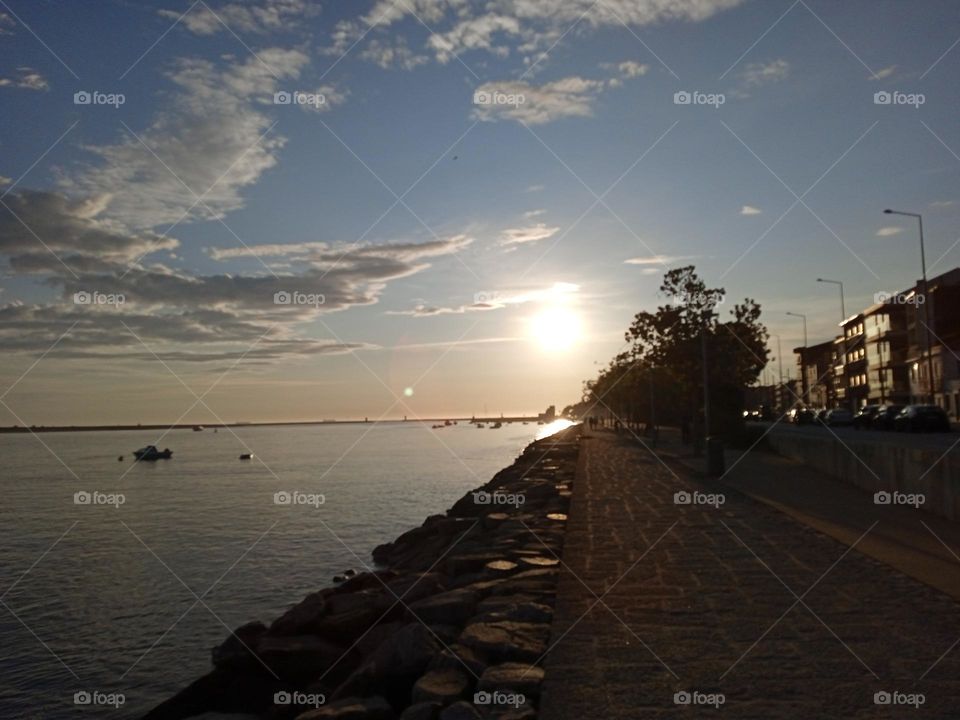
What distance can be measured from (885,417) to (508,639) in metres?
51.5

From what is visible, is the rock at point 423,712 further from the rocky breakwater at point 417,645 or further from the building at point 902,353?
the building at point 902,353

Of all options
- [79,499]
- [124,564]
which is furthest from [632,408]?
[124,564]

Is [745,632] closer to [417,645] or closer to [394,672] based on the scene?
[417,645]

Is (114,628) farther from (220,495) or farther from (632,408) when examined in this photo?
(632,408)

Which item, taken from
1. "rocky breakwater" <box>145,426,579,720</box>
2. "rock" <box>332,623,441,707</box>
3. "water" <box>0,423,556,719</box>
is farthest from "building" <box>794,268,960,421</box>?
"rock" <box>332,623,441,707</box>

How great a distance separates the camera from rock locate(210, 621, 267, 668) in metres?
11.5

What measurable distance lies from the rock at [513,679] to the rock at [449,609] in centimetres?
276

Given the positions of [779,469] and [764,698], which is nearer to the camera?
[764,698]

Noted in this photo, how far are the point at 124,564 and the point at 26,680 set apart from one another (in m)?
10.9

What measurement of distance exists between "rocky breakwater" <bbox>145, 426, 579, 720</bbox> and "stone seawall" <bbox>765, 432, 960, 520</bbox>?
21.5 feet

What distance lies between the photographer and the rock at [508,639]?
688 cm

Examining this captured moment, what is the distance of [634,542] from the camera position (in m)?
12.7

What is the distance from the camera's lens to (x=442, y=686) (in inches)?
254

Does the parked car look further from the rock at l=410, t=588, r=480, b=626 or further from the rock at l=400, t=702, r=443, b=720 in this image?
the rock at l=400, t=702, r=443, b=720
